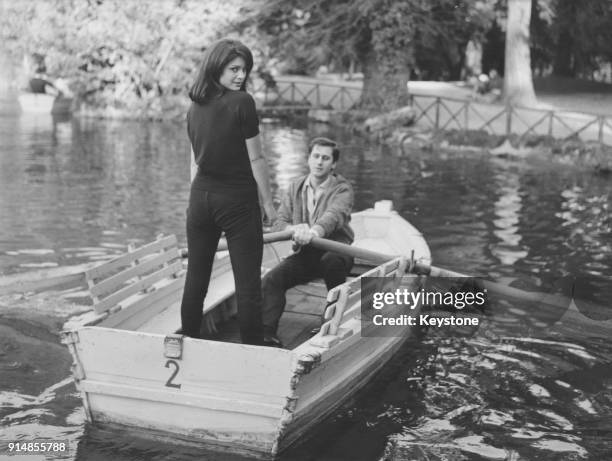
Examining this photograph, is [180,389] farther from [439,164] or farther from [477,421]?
[439,164]

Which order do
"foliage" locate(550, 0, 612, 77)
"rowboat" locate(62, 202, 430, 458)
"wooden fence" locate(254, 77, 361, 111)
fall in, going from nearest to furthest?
"rowboat" locate(62, 202, 430, 458)
"foliage" locate(550, 0, 612, 77)
"wooden fence" locate(254, 77, 361, 111)

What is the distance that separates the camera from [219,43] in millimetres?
5094

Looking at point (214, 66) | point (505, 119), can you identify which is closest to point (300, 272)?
point (214, 66)

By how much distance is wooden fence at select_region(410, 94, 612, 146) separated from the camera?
21.5m

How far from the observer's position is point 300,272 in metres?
6.66

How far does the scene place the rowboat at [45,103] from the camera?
32.5 metres

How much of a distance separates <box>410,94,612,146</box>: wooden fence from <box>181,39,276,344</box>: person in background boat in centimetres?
1637

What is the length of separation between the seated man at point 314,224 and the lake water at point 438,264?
2.95 feet

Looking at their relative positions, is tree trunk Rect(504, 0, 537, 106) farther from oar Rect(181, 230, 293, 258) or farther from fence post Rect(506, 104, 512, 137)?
oar Rect(181, 230, 293, 258)

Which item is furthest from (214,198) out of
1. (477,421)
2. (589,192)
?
(589,192)

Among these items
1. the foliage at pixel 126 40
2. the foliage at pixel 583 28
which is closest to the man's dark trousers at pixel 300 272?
the foliage at pixel 583 28

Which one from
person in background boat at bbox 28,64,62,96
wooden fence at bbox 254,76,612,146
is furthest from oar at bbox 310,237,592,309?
person in background boat at bbox 28,64,62,96

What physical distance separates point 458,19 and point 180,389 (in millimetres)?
23510

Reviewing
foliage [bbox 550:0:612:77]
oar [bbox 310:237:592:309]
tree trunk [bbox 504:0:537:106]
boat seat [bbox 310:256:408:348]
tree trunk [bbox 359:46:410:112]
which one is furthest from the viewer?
foliage [bbox 550:0:612:77]
